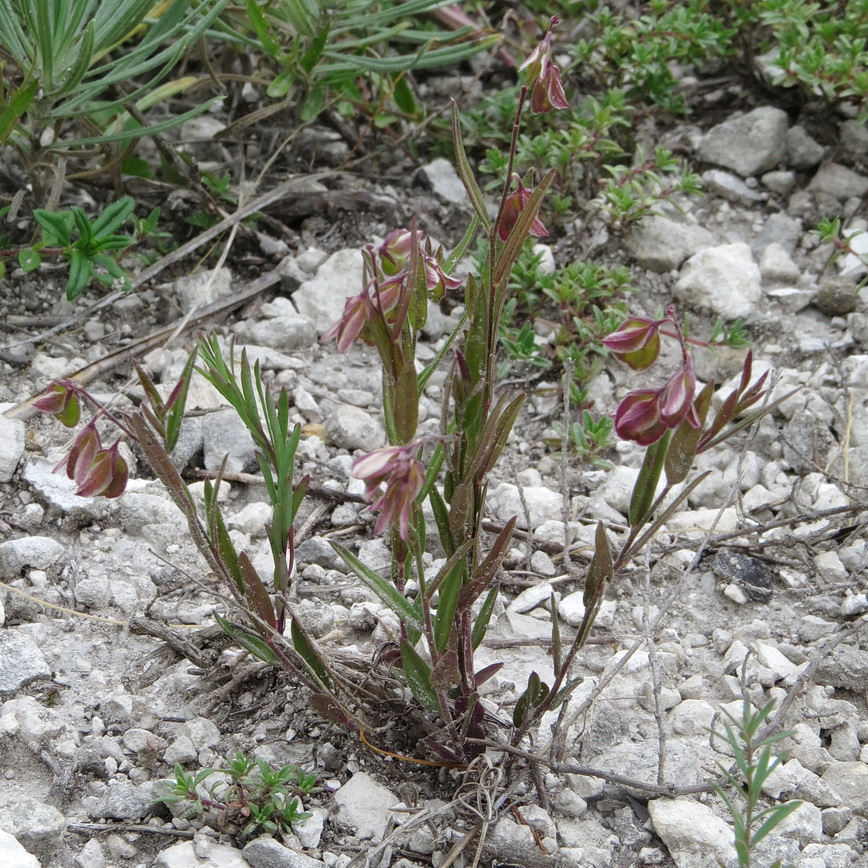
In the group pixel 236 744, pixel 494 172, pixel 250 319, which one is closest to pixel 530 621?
pixel 236 744

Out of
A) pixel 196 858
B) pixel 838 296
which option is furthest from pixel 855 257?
pixel 196 858

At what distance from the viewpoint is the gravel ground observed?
5.87 feet

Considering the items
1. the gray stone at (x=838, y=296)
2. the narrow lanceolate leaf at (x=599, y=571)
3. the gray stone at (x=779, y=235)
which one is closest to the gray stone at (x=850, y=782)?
the narrow lanceolate leaf at (x=599, y=571)

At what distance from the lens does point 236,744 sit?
6.33 ft

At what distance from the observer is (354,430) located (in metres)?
2.74

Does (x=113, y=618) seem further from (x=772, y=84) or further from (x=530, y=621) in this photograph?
(x=772, y=84)

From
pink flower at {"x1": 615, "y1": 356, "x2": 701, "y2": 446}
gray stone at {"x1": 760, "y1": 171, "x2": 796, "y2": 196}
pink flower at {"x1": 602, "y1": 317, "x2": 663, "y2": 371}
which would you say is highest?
pink flower at {"x1": 602, "y1": 317, "x2": 663, "y2": 371}

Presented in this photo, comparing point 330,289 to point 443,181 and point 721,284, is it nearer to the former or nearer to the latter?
point 443,181

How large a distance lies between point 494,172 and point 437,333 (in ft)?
2.13

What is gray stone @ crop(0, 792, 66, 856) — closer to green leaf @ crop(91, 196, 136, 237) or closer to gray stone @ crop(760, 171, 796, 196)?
green leaf @ crop(91, 196, 136, 237)

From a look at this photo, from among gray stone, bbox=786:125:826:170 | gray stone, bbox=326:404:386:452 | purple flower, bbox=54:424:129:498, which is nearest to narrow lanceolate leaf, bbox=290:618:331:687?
purple flower, bbox=54:424:129:498

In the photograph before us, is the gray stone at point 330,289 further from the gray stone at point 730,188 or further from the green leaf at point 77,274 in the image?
the gray stone at point 730,188

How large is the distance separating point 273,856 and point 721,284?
7.07 feet

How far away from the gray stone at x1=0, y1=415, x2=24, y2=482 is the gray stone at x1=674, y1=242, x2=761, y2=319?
6.31ft
